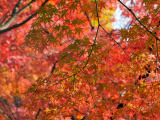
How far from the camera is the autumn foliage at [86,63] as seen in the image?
8.08 feet

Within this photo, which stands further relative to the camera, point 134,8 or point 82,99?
point 134,8

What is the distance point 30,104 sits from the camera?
2.71 metres

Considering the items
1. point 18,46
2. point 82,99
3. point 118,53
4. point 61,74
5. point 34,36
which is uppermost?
point 18,46

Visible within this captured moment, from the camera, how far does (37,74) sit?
7.63m

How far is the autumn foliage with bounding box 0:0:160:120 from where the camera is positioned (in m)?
2.46

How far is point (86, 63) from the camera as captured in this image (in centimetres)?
216

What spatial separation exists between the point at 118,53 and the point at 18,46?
4.78m

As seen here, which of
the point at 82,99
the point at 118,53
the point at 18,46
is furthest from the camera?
the point at 18,46

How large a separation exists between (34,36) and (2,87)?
665cm

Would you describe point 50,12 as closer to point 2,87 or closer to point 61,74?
point 61,74

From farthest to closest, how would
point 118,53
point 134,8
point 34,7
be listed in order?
1. point 34,7
2. point 134,8
3. point 118,53

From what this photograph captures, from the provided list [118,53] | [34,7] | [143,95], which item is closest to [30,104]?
[143,95]

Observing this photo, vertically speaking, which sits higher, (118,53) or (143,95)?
(118,53)

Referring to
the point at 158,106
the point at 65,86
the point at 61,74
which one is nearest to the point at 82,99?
the point at 65,86
